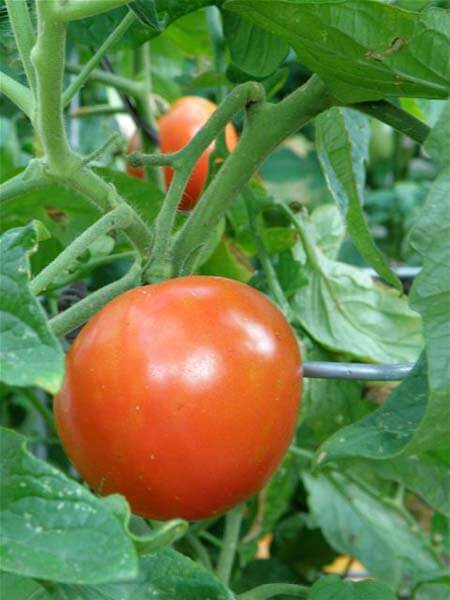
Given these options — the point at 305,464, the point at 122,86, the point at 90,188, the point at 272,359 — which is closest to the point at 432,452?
the point at 272,359

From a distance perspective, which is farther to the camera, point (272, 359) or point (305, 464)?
point (305, 464)

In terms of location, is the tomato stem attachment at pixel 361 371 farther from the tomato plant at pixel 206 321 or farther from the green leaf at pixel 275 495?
the green leaf at pixel 275 495

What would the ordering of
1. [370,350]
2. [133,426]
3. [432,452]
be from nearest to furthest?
[133,426]
[432,452]
[370,350]

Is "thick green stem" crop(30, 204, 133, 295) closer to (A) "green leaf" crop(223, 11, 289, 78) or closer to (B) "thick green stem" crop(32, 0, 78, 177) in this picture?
(B) "thick green stem" crop(32, 0, 78, 177)

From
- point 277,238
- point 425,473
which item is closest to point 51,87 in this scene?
point 425,473

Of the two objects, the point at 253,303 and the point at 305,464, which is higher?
the point at 253,303

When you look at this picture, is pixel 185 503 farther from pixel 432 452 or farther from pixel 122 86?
pixel 122 86
